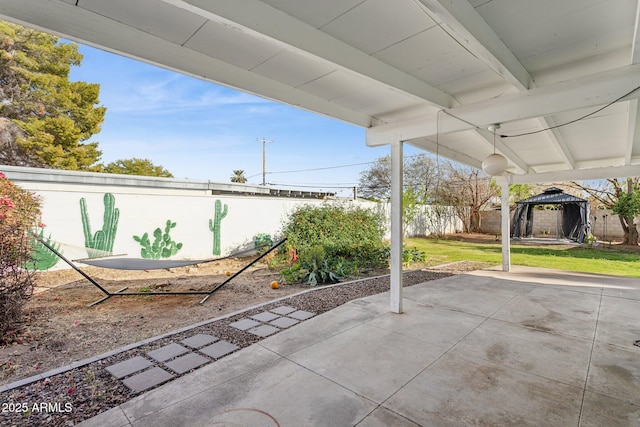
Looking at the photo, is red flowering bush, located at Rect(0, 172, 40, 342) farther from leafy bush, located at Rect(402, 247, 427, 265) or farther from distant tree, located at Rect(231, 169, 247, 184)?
distant tree, located at Rect(231, 169, 247, 184)

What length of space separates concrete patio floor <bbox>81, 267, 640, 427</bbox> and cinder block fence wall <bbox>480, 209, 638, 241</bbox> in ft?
39.8

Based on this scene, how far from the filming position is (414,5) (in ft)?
5.80

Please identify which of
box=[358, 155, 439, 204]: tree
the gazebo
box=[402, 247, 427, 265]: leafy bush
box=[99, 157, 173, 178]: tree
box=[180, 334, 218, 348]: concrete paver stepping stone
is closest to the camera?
box=[180, 334, 218, 348]: concrete paver stepping stone

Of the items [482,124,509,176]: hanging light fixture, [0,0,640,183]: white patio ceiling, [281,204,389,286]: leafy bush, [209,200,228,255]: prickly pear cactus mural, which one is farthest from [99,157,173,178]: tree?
[482,124,509,176]: hanging light fixture

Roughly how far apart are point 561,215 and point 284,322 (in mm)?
16234

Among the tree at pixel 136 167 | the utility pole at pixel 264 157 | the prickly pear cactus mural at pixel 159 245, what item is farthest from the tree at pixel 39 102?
the utility pole at pixel 264 157

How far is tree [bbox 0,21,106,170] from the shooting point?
1175cm

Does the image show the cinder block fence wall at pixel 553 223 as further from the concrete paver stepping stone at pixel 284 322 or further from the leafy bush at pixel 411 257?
the concrete paver stepping stone at pixel 284 322

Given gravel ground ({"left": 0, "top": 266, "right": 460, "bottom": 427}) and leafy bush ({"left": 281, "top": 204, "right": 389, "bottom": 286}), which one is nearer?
gravel ground ({"left": 0, "top": 266, "right": 460, "bottom": 427})

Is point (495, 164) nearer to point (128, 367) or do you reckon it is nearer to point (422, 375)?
point (422, 375)

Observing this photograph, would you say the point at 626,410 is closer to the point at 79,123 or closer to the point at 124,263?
the point at 124,263

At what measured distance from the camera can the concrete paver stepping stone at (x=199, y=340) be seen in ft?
9.51

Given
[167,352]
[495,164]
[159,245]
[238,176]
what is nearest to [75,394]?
[167,352]

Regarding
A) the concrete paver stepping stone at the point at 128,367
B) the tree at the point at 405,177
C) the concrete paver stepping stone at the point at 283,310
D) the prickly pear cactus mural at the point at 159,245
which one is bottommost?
the concrete paver stepping stone at the point at 128,367
